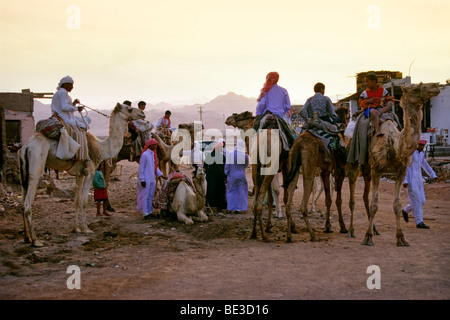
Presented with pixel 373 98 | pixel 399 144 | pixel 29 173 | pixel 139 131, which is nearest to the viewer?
pixel 399 144

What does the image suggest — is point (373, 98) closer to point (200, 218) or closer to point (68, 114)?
point (200, 218)

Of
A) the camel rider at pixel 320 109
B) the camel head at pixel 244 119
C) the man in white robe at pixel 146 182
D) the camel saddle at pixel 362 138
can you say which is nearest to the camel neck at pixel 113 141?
the man in white robe at pixel 146 182

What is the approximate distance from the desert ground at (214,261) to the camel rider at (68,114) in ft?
6.16

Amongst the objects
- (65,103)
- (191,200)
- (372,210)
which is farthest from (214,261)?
(65,103)

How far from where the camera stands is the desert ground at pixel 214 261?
562cm

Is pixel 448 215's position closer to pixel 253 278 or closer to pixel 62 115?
pixel 253 278

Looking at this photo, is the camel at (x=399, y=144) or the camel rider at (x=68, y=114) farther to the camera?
the camel rider at (x=68, y=114)

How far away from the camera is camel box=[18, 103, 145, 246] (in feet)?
28.3

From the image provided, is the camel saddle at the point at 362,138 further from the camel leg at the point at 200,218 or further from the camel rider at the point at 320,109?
the camel leg at the point at 200,218

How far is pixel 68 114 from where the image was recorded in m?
9.53

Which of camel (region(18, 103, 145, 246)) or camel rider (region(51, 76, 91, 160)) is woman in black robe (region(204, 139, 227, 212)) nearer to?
camel (region(18, 103, 145, 246))

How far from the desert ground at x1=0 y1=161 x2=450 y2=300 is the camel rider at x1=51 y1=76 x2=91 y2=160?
74.0 inches

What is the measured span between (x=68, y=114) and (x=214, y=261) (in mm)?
4609
